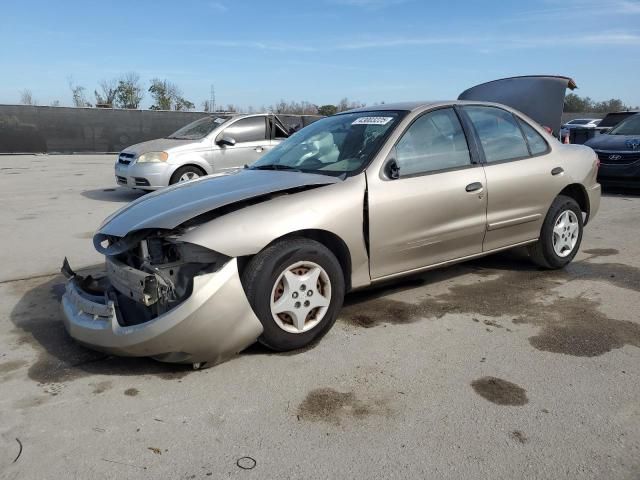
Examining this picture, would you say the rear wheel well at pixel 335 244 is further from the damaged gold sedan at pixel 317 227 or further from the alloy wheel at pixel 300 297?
the alloy wheel at pixel 300 297

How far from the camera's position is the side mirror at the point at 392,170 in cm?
385

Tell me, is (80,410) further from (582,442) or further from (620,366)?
(620,366)

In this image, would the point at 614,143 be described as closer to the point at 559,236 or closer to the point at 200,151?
the point at 559,236

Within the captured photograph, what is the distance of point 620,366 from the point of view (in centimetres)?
326

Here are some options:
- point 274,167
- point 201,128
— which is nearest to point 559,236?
point 274,167

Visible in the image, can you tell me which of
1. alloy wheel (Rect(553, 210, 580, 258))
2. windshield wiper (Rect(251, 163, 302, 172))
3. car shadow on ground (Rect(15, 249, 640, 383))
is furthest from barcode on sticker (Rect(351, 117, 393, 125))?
alloy wheel (Rect(553, 210, 580, 258))

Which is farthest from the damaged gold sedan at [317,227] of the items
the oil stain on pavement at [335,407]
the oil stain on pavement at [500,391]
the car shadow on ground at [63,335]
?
the oil stain on pavement at [500,391]

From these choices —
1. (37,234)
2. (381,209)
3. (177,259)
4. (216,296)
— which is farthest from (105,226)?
(37,234)

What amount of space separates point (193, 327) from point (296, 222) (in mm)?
863

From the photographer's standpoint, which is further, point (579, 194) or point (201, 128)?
point (201, 128)

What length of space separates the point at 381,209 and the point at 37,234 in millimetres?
4939

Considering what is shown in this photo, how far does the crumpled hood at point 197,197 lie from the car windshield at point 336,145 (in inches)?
8.6

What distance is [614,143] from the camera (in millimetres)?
10047

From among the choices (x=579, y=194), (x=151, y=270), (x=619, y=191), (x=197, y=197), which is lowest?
(x=619, y=191)
